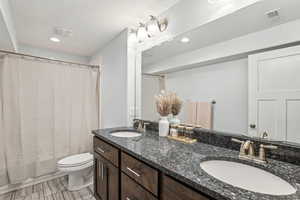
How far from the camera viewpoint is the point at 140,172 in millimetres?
986

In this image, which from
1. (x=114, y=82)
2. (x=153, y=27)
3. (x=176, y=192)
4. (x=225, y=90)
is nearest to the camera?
(x=176, y=192)

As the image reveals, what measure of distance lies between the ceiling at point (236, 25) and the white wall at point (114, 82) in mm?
794

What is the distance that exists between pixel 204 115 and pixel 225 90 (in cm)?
29

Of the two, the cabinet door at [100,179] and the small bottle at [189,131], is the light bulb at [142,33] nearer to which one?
the small bottle at [189,131]

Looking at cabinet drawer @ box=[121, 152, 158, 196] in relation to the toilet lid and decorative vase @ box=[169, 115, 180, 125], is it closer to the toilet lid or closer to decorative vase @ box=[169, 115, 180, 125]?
decorative vase @ box=[169, 115, 180, 125]

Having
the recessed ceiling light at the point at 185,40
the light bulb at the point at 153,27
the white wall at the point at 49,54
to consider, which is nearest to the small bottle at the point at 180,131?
the recessed ceiling light at the point at 185,40

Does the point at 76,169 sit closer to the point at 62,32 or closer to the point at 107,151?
the point at 107,151

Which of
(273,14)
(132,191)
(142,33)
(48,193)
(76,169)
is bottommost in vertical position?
(48,193)

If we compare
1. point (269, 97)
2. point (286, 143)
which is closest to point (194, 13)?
point (269, 97)

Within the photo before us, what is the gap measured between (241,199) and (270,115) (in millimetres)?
678

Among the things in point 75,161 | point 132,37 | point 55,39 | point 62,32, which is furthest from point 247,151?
point 55,39

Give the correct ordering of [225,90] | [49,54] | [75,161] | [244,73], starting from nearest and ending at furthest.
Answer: [244,73] → [225,90] → [75,161] → [49,54]

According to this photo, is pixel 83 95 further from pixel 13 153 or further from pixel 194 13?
pixel 194 13

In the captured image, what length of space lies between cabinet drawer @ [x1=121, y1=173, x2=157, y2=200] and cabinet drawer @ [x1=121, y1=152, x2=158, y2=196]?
4 cm
